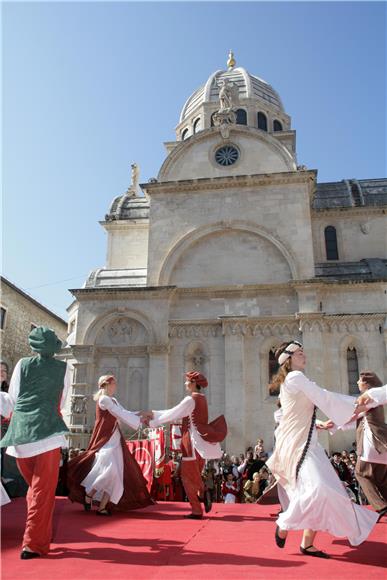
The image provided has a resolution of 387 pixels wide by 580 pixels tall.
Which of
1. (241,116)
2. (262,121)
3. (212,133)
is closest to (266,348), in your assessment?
(212,133)

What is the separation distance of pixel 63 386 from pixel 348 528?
11.3 feet

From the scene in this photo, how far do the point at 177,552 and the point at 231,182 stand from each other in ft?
61.6

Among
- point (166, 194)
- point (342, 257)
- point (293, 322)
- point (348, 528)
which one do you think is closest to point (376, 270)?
point (342, 257)

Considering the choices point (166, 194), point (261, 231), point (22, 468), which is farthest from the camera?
point (166, 194)

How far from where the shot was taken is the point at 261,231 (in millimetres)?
21297

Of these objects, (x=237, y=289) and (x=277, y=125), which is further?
(x=277, y=125)

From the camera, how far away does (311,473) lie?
5008mm

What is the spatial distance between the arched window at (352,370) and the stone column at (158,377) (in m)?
7.53

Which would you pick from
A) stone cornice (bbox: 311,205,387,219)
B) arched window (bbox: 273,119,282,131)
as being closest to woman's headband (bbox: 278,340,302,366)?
stone cornice (bbox: 311,205,387,219)

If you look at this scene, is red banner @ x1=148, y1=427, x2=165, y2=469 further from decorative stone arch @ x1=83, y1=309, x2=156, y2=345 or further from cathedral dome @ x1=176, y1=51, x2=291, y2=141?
cathedral dome @ x1=176, y1=51, x2=291, y2=141

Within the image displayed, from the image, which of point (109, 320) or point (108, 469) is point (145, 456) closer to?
point (108, 469)

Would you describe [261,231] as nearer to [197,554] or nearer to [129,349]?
[129,349]

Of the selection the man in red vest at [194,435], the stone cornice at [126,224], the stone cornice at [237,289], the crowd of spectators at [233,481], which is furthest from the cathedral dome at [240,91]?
the man in red vest at [194,435]

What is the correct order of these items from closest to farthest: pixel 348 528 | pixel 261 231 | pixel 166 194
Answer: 1. pixel 348 528
2. pixel 261 231
3. pixel 166 194
